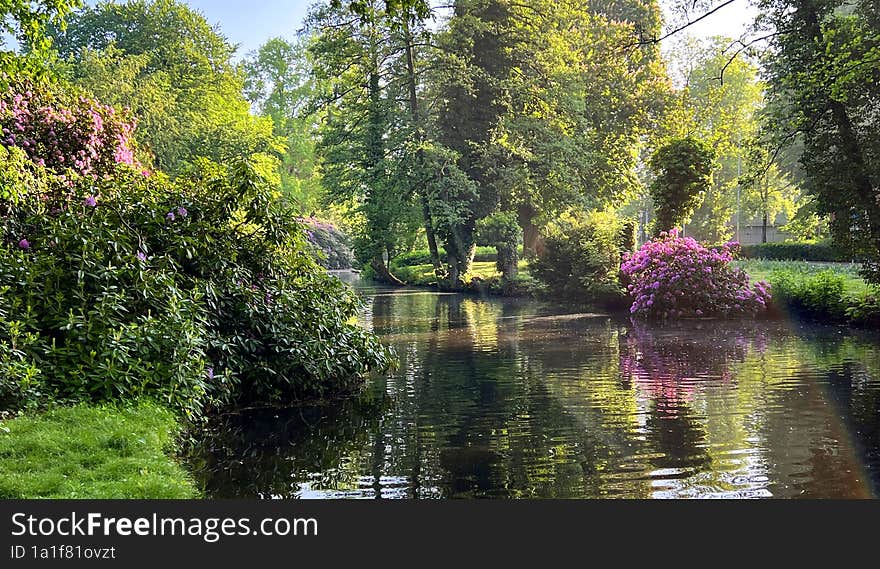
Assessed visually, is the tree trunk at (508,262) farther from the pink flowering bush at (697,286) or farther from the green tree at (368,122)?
the pink flowering bush at (697,286)

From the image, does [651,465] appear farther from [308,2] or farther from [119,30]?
[119,30]

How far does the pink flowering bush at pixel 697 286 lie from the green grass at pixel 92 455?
50.1 ft

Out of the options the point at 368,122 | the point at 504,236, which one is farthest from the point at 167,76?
the point at 504,236

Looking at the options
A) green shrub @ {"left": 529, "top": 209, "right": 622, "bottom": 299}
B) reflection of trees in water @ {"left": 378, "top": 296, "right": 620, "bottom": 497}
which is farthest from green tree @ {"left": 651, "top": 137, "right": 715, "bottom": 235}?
reflection of trees in water @ {"left": 378, "top": 296, "right": 620, "bottom": 497}

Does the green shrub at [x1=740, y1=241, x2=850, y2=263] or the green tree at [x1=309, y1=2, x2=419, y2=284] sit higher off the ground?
the green tree at [x1=309, y1=2, x2=419, y2=284]

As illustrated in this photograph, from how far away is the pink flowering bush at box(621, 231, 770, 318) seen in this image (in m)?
20.0

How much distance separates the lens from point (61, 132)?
496 inches

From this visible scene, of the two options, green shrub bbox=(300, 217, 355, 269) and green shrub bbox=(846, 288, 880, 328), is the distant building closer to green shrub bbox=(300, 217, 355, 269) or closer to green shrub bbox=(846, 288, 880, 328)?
green shrub bbox=(300, 217, 355, 269)

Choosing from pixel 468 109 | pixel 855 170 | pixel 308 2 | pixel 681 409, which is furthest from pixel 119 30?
pixel 681 409

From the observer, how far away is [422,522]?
523 cm

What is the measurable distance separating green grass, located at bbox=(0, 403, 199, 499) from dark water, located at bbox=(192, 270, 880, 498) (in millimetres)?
546

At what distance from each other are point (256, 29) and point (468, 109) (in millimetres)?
22058

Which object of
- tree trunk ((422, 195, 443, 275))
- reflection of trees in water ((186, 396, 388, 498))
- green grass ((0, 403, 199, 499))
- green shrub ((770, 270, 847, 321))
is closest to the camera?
green grass ((0, 403, 199, 499))

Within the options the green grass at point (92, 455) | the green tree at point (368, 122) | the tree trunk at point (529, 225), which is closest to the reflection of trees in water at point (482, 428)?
the green grass at point (92, 455)
